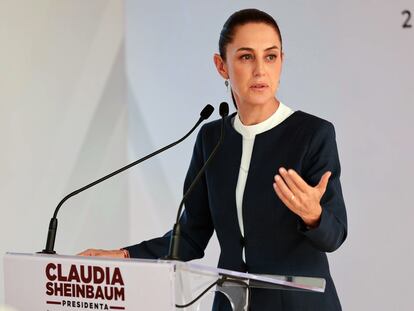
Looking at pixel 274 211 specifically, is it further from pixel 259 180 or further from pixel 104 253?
pixel 104 253

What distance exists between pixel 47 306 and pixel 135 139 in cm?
207

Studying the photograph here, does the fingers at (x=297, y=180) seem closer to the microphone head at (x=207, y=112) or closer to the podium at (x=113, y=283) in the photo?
the podium at (x=113, y=283)

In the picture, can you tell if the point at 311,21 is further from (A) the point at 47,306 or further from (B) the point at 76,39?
(A) the point at 47,306

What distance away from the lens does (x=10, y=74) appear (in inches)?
101

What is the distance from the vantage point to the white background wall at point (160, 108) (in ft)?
8.82

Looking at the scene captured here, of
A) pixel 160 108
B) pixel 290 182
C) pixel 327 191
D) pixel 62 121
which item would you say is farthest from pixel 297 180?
pixel 160 108

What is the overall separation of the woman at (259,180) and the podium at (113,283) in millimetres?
258

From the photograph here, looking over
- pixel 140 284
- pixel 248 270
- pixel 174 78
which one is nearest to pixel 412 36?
pixel 174 78

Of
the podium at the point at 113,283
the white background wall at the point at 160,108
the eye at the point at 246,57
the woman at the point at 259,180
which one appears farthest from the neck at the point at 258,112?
the white background wall at the point at 160,108

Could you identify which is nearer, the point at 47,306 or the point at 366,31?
the point at 47,306

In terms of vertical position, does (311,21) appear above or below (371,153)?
above

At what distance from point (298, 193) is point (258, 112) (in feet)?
1.61

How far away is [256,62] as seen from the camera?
6.15 feet

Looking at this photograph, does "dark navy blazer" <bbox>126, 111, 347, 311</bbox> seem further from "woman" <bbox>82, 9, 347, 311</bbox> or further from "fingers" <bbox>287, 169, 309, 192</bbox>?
"fingers" <bbox>287, 169, 309, 192</bbox>
